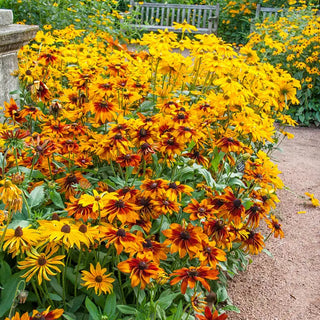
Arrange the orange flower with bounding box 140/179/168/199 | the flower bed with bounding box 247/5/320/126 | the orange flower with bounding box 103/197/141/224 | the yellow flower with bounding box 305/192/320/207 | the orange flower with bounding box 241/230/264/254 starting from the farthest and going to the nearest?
the flower bed with bounding box 247/5/320/126 < the yellow flower with bounding box 305/192/320/207 < the orange flower with bounding box 241/230/264/254 < the orange flower with bounding box 140/179/168/199 < the orange flower with bounding box 103/197/141/224

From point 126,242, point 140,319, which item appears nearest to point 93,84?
point 126,242

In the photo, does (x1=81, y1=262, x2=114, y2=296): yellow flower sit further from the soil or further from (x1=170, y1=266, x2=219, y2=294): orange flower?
the soil

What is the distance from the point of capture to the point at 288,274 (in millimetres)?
2174

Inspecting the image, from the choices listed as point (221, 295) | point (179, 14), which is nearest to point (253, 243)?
point (221, 295)

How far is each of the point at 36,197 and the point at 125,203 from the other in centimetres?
33

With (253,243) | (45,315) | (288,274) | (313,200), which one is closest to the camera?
(45,315)

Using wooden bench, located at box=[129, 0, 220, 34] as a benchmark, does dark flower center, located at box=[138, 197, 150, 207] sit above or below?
above

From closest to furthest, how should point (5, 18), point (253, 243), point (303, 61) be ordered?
point (253, 243)
point (5, 18)
point (303, 61)

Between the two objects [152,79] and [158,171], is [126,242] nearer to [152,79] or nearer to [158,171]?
[158,171]

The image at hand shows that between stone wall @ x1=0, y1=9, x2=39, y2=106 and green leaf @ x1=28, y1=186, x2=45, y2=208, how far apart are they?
40.6 inches

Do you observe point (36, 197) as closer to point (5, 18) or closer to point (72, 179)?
point (72, 179)

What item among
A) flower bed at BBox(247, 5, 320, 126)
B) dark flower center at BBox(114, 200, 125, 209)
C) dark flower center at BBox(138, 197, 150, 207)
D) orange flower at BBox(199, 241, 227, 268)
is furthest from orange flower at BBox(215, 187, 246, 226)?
flower bed at BBox(247, 5, 320, 126)

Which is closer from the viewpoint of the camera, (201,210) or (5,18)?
(201,210)

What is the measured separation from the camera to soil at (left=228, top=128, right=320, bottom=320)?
192cm
